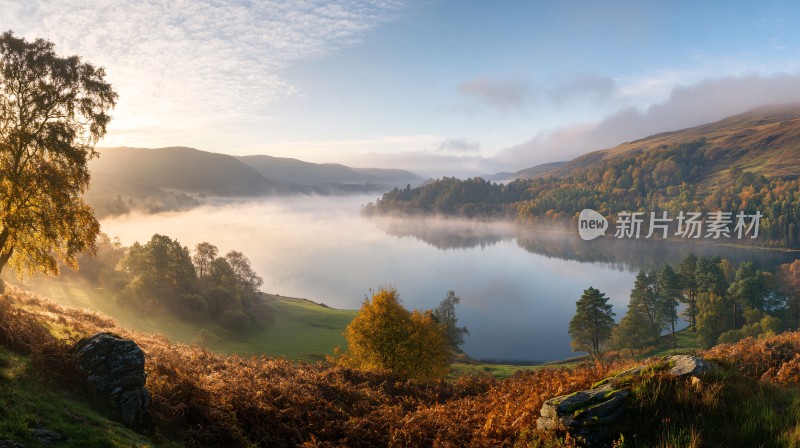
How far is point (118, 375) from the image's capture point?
44.0 ft

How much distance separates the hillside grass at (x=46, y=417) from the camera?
1002cm

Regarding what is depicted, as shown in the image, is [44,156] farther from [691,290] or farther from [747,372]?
[691,290]

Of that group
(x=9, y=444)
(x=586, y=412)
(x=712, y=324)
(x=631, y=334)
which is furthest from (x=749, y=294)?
(x=9, y=444)

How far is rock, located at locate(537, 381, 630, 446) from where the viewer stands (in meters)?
10.1

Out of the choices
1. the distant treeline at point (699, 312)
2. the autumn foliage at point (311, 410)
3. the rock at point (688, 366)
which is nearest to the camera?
the rock at point (688, 366)

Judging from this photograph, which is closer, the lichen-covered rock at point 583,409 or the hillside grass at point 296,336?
the lichen-covered rock at point 583,409

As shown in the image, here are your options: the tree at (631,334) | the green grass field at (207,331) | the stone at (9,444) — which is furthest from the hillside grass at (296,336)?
the tree at (631,334)

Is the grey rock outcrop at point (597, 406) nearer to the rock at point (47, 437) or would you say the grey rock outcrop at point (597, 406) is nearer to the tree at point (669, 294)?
the rock at point (47, 437)

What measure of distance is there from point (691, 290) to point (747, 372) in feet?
355

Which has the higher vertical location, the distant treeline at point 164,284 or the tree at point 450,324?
the distant treeline at point 164,284

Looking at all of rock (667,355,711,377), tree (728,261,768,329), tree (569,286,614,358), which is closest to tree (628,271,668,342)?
tree (728,261,768,329)

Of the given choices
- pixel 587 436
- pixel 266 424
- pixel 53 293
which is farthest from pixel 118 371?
pixel 53 293

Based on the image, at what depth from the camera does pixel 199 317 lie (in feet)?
247

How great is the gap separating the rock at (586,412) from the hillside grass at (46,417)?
1078 centimetres
